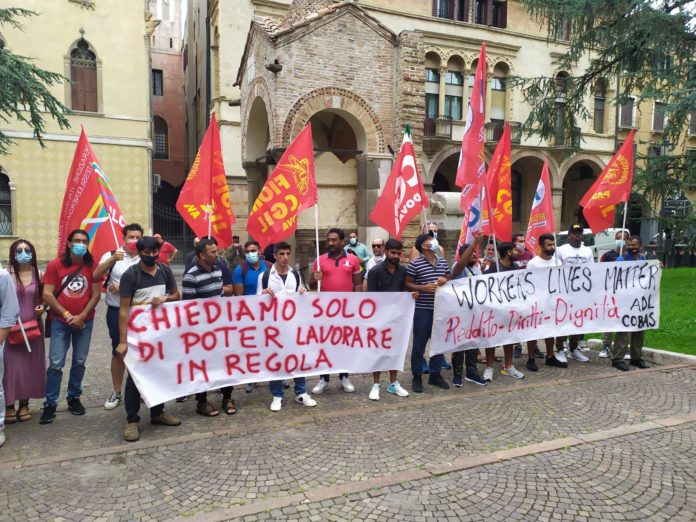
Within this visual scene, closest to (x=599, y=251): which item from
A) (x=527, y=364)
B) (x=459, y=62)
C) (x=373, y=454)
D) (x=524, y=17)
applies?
(x=459, y=62)

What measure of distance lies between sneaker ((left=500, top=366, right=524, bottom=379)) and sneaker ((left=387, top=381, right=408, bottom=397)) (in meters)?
1.71

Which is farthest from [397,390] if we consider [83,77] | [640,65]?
[83,77]

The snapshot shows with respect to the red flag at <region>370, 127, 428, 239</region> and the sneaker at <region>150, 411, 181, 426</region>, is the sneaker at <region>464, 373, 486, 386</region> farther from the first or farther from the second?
the sneaker at <region>150, 411, 181, 426</region>

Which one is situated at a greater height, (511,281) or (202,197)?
(202,197)

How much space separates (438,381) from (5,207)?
19.2 meters

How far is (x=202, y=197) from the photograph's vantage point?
6438 mm

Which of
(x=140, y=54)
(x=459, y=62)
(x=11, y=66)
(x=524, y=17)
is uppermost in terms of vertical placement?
(x=524, y=17)

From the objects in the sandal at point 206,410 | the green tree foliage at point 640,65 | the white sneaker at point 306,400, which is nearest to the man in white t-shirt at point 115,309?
the sandal at point 206,410

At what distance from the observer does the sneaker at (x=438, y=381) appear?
613 cm

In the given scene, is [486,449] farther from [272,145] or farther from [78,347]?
[272,145]

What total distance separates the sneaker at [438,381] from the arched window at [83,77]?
19489mm

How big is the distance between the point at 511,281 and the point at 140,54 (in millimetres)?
19907

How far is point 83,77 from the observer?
19953 mm

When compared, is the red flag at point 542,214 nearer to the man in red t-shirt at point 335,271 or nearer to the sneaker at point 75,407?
the man in red t-shirt at point 335,271
